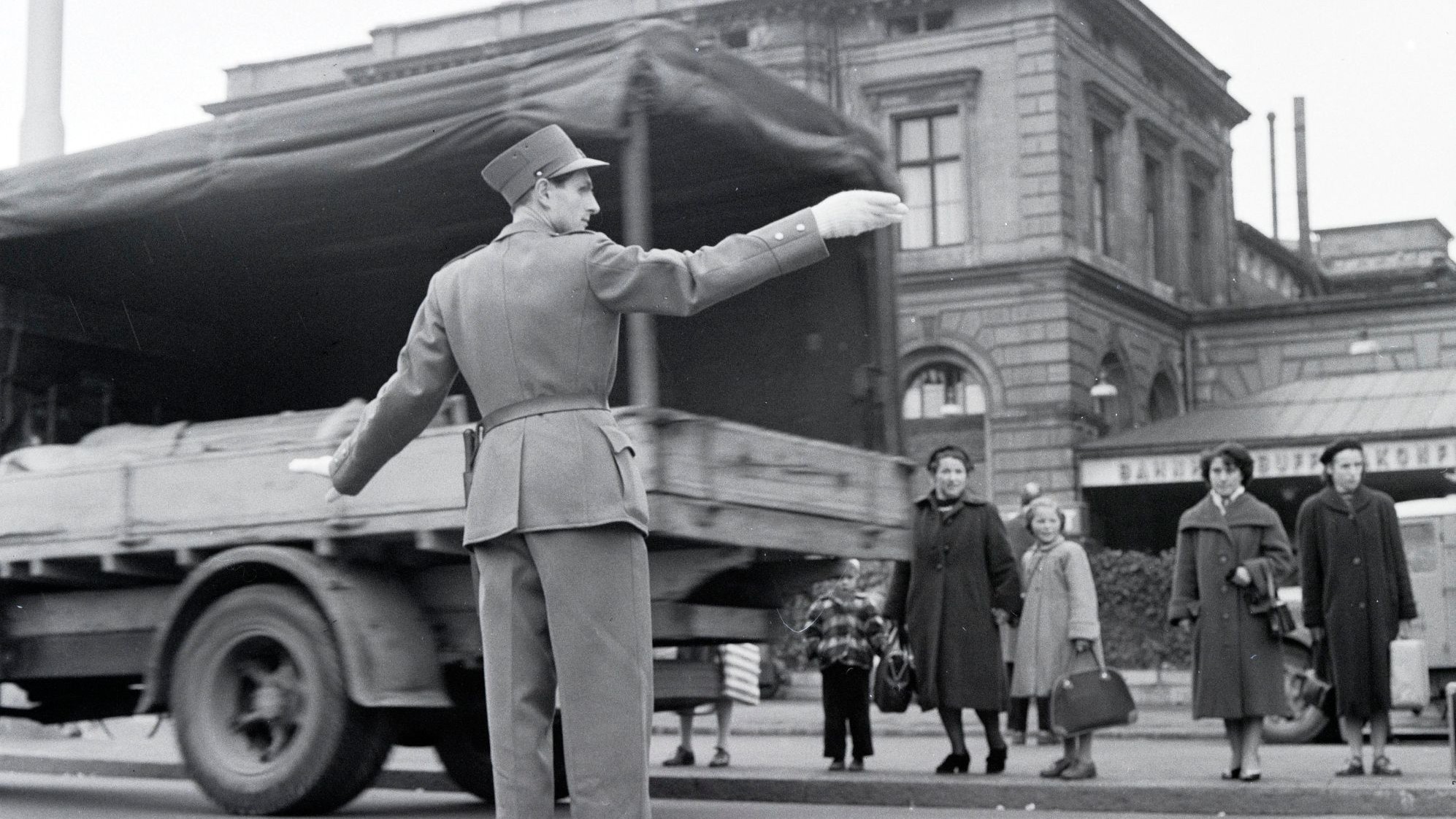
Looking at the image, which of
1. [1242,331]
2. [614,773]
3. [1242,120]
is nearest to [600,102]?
[614,773]

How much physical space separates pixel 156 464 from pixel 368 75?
102ft

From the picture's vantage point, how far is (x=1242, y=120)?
1834 inches

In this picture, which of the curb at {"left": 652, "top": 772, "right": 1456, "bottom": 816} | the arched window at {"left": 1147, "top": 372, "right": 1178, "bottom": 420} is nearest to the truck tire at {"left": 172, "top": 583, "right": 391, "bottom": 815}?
the curb at {"left": 652, "top": 772, "right": 1456, "bottom": 816}

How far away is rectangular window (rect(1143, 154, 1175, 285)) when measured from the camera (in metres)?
41.4

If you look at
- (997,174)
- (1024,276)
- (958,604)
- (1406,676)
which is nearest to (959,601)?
(958,604)

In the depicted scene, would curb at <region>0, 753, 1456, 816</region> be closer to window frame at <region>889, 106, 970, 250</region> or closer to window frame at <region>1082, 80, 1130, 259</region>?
window frame at <region>889, 106, 970, 250</region>

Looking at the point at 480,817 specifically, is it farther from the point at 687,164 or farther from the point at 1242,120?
the point at 1242,120

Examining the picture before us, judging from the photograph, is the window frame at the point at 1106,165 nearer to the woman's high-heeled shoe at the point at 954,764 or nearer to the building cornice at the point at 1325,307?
the building cornice at the point at 1325,307

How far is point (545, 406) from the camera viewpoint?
479 centimetres

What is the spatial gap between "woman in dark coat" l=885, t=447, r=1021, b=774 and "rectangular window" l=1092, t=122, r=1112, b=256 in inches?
1104

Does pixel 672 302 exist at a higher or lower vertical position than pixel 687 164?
lower

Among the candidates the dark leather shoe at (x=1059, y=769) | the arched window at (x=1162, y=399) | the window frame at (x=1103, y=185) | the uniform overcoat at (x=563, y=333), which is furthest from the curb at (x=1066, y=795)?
the arched window at (x=1162, y=399)

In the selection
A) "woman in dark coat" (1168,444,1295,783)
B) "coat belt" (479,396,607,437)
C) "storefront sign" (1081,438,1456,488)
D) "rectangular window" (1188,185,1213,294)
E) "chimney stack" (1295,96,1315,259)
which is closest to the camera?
"coat belt" (479,396,607,437)

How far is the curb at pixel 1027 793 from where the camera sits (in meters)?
8.99
